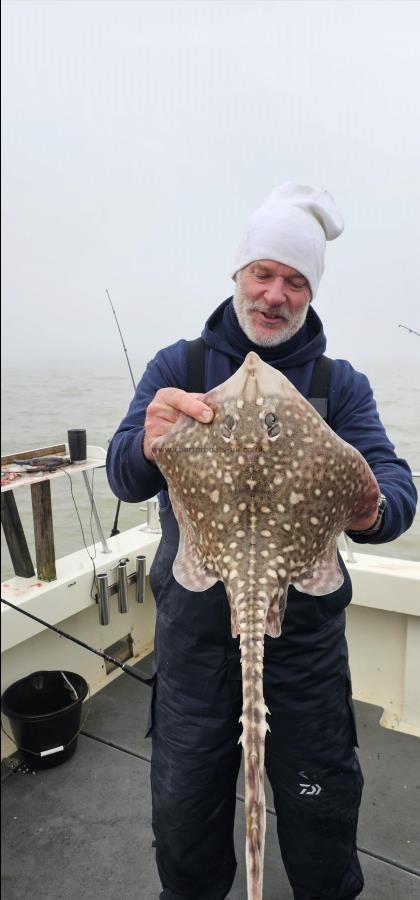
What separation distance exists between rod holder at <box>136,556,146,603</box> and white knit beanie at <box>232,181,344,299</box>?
240cm

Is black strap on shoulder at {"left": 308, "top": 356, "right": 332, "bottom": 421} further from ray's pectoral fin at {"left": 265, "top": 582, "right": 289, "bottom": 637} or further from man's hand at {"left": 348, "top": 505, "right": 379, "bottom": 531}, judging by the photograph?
ray's pectoral fin at {"left": 265, "top": 582, "right": 289, "bottom": 637}

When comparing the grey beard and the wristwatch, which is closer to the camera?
the wristwatch

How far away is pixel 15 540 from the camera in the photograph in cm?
338

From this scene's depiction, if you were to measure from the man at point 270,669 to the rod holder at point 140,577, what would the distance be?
193cm

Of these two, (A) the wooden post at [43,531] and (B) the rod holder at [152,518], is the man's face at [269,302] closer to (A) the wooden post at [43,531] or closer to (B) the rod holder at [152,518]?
(A) the wooden post at [43,531]

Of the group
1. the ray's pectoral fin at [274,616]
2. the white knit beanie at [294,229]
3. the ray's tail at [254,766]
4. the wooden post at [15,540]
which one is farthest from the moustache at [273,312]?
the wooden post at [15,540]

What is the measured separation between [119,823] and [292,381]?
7.54 ft

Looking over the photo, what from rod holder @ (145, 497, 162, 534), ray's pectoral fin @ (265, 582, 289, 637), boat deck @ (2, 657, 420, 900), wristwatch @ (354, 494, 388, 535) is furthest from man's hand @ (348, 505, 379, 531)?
rod holder @ (145, 497, 162, 534)

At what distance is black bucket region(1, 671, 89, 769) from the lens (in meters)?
3.03

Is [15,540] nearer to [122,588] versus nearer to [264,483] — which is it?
[122,588]

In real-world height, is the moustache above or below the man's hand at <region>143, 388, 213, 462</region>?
above

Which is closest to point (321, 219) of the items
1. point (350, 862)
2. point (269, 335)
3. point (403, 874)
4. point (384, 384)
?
point (269, 335)

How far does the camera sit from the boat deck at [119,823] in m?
2.45

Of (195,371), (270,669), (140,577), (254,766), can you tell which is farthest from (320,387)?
(140,577)
